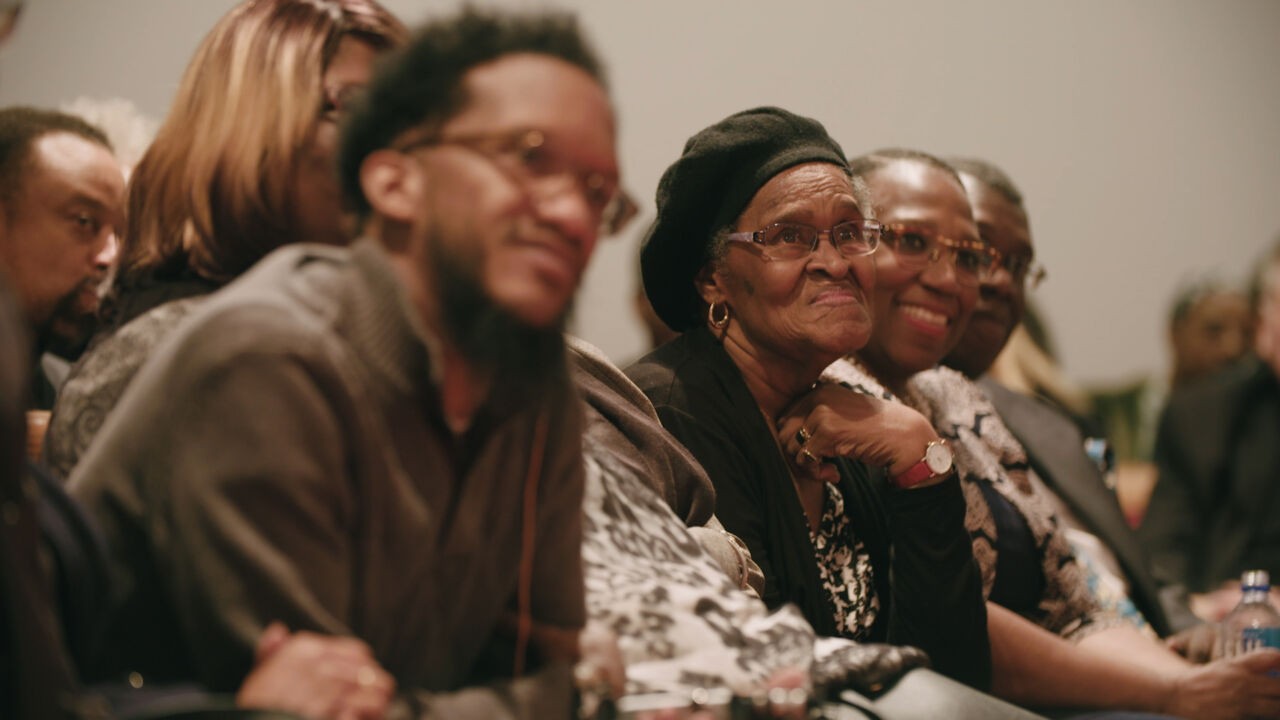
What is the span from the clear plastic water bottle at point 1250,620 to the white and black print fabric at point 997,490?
26 centimetres

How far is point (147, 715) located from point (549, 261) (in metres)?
A: 0.59

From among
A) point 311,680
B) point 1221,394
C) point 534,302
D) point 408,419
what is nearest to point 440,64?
point 534,302

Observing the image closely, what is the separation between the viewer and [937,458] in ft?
8.33

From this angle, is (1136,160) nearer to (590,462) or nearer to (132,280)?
(590,462)

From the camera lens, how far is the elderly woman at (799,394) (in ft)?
8.12

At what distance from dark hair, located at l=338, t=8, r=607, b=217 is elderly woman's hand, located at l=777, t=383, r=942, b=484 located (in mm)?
1206

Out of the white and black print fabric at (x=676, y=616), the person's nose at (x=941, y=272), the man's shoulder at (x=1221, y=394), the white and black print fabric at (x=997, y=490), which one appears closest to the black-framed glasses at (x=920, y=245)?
the person's nose at (x=941, y=272)

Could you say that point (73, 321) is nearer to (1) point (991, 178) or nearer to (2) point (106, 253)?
(2) point (106, 253)

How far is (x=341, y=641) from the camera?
1.23m

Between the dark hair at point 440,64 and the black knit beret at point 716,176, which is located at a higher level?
the dark hair at point 440,64

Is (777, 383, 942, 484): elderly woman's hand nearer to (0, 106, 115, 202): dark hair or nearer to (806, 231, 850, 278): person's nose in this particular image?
(806, 231, 850, 278): person's nose

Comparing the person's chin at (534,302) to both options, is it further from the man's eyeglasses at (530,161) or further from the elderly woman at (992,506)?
the elderly woman at (992,506)

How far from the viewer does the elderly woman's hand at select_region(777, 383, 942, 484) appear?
2.50 metres

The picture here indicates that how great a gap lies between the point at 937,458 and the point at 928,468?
0.03m
